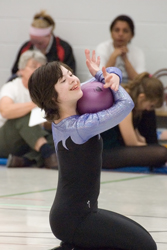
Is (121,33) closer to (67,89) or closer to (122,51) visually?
(122,51)

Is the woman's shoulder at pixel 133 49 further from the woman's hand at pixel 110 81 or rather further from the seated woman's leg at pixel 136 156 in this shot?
the woman's hand at pixel 110 81

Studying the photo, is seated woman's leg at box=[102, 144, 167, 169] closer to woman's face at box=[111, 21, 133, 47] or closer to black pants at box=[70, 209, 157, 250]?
woman's face at box=[111, 21, 133, 47]

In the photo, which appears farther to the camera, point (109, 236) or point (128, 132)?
point (128, 132)

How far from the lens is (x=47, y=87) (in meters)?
2.08

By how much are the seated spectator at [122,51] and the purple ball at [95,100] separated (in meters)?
3.83

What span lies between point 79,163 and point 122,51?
13.4 ft

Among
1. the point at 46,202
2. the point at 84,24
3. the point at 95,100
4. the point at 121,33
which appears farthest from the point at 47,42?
the point at 95,100

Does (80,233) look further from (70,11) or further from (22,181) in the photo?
(70,11)

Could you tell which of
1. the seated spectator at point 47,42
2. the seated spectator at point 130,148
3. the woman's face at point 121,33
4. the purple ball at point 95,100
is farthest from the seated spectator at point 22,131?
the purple ball at point 95,100

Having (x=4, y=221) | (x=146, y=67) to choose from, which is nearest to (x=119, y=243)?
(x=4, y=221)

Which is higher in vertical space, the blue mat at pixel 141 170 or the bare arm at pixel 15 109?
the bare arm at pixel 15 109

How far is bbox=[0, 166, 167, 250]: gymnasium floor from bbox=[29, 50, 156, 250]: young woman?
28 centimetres

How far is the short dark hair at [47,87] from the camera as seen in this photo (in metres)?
2.08

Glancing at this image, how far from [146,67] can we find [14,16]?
1.89m
